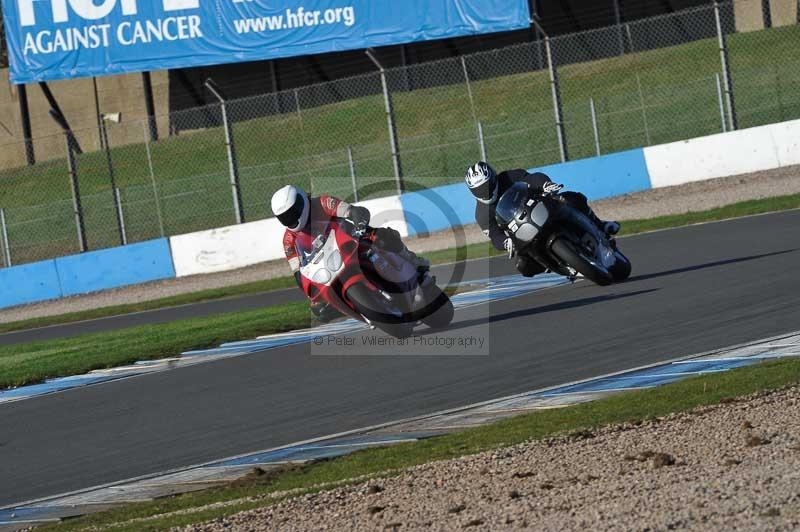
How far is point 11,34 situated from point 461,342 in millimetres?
23414

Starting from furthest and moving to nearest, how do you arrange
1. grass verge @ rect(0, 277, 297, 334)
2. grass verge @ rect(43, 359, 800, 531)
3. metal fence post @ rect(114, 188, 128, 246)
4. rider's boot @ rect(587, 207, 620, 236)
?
metal fence post @ rect(114, 188, 128, 246), grass verge @ rect(0, 277, 297, 334), rider's boot @ rect(587, 207, 620, 236), grass verge @ rect(43, 359, 800, 531)

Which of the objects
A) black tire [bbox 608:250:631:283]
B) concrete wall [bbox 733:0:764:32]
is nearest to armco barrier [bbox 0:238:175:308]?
black tire [bbox 608:250:631:283]

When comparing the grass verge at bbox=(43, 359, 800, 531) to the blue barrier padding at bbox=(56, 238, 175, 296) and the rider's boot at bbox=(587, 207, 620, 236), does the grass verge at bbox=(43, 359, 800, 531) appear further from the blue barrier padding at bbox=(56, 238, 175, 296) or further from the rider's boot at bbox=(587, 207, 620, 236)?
the blue barrier padding at bbox=(56, 238, 175, 296)

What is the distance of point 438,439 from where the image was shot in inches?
291

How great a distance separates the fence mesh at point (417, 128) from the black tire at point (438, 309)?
430 inches

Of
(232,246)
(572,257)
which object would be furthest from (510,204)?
(232,246)

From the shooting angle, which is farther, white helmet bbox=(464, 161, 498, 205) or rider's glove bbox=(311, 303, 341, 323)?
white helmet bbox=(464, 161, 498, 205)

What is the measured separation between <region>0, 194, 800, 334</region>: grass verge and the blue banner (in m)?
10.7

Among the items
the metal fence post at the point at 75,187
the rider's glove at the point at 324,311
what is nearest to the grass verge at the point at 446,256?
the metal fence post at the point at 75,187

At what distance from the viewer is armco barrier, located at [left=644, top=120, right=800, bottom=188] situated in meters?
21.9

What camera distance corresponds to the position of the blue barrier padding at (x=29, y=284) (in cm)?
2533

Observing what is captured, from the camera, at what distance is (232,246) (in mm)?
24141

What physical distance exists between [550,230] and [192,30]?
2123 cm

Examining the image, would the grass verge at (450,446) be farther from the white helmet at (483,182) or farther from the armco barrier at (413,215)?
the armco barrier at (413,215)
